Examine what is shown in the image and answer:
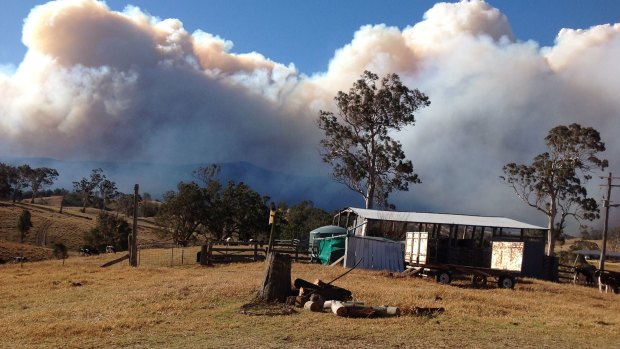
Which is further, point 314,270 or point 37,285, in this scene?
point 314,270

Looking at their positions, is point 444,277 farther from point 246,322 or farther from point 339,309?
point 246,322

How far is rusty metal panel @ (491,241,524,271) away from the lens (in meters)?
31.6

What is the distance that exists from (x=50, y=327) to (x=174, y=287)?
6479mm

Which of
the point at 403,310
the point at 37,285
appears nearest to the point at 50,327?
the point at 403,310

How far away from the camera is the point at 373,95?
53.4m

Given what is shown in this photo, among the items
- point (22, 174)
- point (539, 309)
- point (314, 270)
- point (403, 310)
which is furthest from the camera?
point (22, 174)

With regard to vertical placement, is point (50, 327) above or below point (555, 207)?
below

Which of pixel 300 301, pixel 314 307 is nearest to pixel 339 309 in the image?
pixel 314 307

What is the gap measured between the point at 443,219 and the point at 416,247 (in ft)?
25.3

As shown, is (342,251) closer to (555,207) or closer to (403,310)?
(403,310)

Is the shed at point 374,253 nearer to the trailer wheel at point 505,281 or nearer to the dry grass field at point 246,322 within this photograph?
the trailer wheel at point 505,281

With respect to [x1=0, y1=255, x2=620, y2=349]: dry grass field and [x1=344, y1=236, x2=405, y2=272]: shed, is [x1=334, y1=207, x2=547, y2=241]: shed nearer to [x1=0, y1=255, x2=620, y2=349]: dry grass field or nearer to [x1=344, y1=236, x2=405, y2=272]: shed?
[x1=344, y1=236, x2=405, y2=272]: shed

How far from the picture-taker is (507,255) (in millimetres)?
32250

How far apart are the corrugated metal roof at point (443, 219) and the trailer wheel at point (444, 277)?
10856 millimetres
